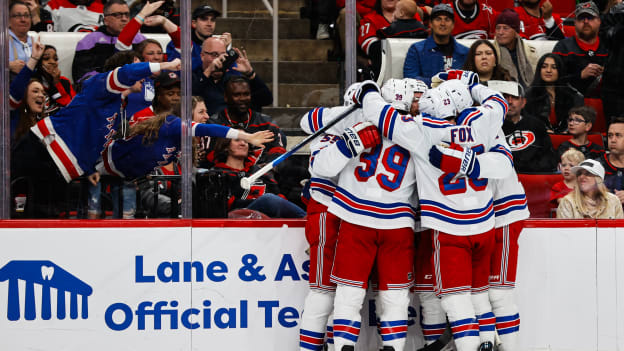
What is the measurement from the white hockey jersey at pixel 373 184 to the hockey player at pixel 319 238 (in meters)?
0.05

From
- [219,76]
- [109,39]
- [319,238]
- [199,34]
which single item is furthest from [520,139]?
Result: [109,39]

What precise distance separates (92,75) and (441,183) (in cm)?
165

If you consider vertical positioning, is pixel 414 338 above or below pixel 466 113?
below

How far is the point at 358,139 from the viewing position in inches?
151

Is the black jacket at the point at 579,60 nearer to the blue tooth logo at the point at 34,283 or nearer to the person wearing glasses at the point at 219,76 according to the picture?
the person wearing glasses at the point at 219,76

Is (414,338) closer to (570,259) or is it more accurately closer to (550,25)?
(570,259)

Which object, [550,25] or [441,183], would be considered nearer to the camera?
[441,183]

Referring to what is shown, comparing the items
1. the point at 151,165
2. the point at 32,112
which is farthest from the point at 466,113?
the point at 32,112

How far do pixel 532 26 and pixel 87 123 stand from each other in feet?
6.99

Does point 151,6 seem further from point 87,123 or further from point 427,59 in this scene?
point 427,59

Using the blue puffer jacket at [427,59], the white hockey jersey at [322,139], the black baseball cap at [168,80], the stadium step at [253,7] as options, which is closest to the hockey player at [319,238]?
the white hockey jersey at [322,139]

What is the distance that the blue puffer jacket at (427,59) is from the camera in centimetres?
Result: 421

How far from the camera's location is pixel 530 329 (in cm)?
435

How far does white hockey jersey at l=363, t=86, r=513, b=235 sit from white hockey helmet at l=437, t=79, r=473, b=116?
1.6 inches
